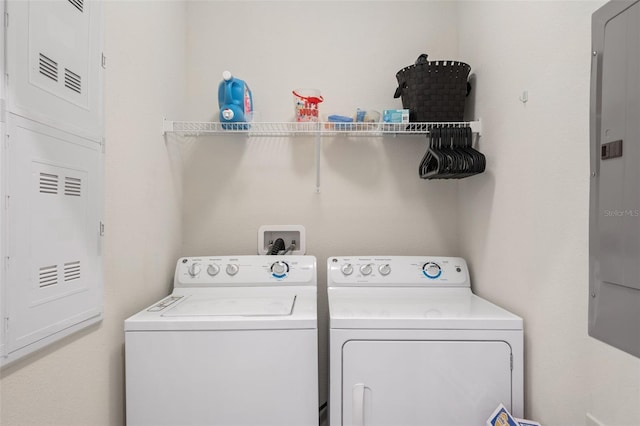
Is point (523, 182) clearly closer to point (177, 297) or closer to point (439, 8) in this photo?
point (439, 8)

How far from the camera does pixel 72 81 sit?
108cm

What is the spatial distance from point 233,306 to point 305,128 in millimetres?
1007

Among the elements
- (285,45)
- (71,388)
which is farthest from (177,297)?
(285,45)

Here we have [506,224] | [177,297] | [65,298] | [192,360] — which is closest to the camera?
[65,298]

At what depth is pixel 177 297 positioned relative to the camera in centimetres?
171

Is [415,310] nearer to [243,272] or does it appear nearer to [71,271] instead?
[243,272]

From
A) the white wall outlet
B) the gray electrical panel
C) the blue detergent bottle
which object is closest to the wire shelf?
the blue detergent bottle

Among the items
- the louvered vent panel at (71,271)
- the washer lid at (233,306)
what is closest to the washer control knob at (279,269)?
the washer lid at (233,306)

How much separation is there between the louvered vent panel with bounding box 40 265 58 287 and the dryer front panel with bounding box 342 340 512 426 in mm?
979

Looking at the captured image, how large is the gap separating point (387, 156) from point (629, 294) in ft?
4.43

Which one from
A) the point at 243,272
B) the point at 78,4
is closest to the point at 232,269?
the point at 243,272

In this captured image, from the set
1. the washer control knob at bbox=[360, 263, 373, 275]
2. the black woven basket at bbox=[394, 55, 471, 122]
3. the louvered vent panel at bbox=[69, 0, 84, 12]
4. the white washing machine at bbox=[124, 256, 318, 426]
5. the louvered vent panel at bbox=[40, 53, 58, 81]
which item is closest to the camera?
the louvered vent panel at bbox=[40, 53, 58, 81]

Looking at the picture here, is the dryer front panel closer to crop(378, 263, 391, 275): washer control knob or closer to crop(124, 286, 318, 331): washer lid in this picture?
crop(124, 286, 318, 331): washer lid

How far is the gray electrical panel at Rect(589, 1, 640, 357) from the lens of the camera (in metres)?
0.85
